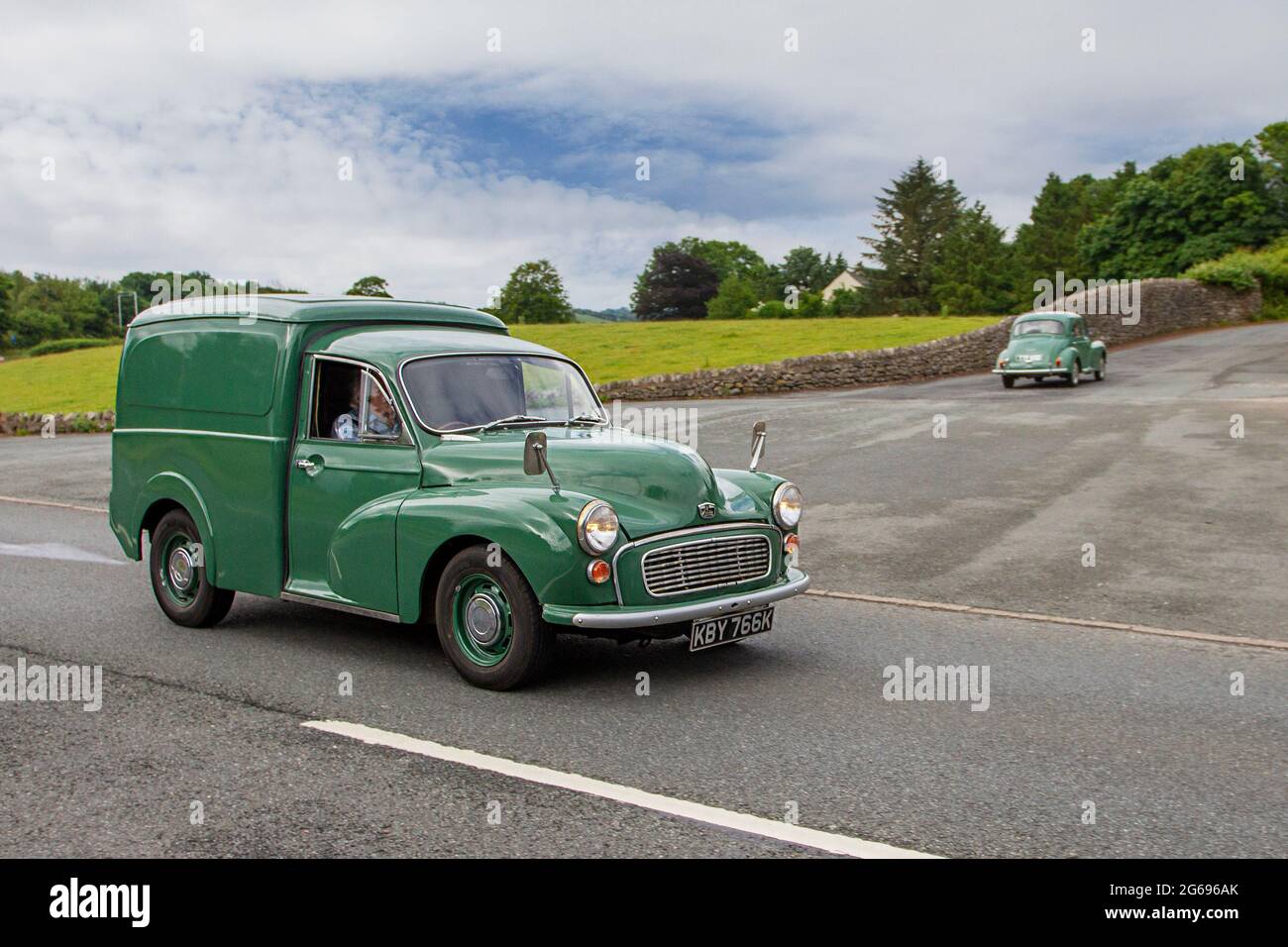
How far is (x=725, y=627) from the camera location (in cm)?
648

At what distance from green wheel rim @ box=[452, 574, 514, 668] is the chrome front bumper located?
15.2 inches

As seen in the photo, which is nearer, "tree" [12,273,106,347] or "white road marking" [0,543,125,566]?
"white road marking" [0,543,125,566]

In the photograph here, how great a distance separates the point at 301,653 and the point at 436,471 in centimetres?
157

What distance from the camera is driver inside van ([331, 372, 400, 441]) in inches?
277

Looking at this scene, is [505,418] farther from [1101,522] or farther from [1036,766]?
[1101,522]

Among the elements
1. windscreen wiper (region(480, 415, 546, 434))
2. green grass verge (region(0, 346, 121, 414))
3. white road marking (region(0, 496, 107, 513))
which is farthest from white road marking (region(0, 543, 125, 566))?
green grass verge (region(0, 346, 121, 414))

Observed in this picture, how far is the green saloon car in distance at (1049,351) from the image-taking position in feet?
97.1

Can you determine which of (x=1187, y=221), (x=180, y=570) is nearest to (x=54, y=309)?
(x=1187, y=221)

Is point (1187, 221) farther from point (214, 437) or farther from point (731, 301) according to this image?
point (214, 437)

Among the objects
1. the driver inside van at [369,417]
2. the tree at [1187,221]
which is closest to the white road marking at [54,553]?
the driver inside van at [369,417]

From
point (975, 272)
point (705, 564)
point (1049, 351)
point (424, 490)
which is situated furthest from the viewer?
point (975, 272)

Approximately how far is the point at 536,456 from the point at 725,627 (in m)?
1.40

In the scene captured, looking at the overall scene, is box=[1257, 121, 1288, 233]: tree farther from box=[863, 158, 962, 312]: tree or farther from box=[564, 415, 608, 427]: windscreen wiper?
box=[564, 415, 608, 427]: windscreen wiper

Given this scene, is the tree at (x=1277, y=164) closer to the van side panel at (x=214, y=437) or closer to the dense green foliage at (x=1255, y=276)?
the dense green foliage at (x=1255, y=276)
